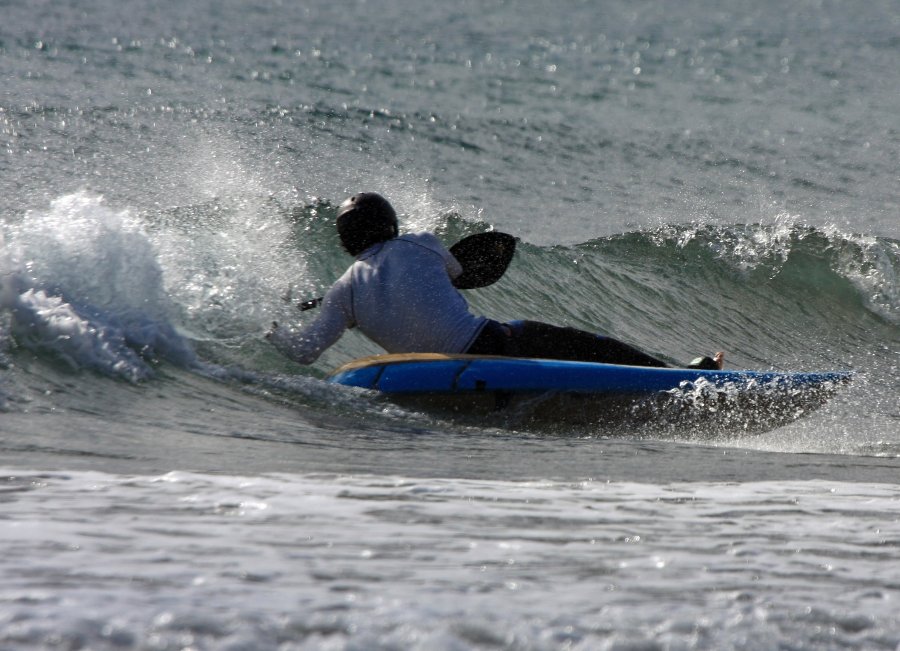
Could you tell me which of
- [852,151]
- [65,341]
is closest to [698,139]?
[852,151]

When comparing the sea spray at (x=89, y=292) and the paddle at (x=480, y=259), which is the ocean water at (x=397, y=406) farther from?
the paddle at (x=480, y=259)

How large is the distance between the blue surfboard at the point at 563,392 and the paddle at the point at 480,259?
0.77m

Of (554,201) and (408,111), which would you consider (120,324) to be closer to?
(554,201)

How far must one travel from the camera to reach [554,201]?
13750 millimetres

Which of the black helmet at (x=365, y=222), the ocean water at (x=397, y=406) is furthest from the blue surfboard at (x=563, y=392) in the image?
the black helmet at (x=365, y=222)

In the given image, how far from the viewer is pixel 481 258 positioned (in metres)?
6.40

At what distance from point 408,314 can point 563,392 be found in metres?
0.84

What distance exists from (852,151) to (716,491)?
15572mm

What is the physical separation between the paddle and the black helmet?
61 centimetres

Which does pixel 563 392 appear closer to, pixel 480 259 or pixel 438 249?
pixel 438 249

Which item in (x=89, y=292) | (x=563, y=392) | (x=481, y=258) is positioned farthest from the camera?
(x=89, y=292)

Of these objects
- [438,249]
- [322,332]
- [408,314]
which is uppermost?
[438,249]

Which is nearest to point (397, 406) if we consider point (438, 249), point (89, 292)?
point (438, 249)

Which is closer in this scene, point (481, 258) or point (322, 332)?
point (322, 332)
